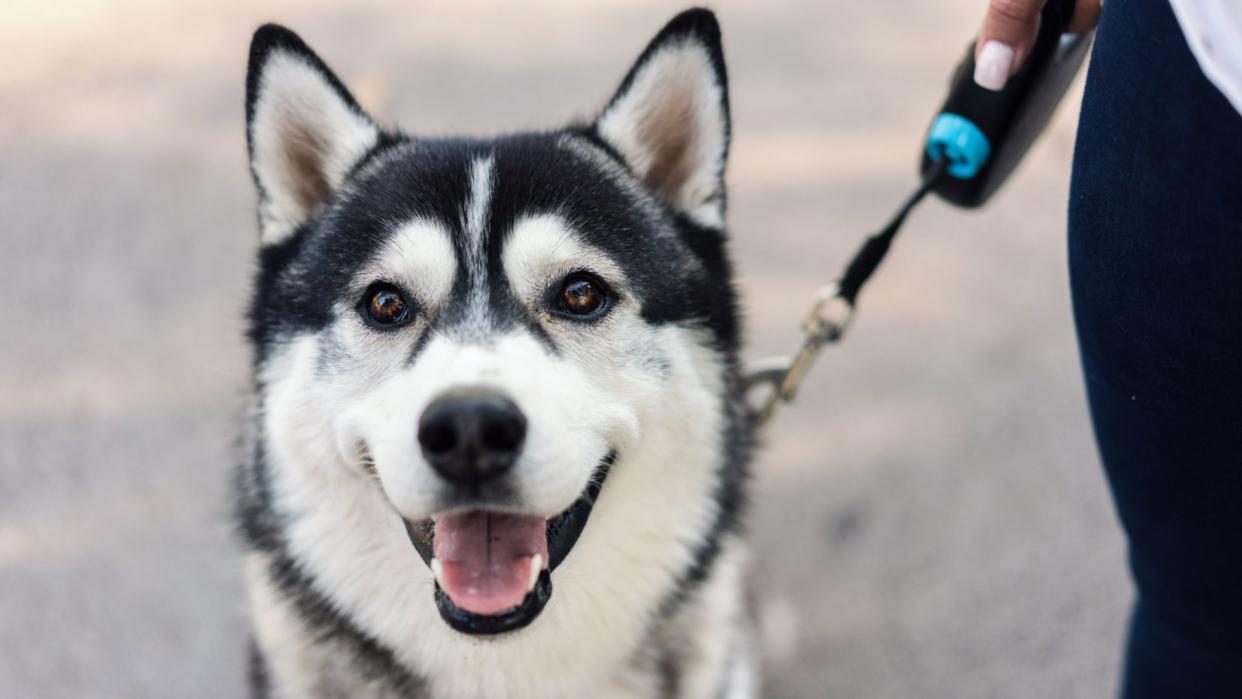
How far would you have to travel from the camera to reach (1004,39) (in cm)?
165

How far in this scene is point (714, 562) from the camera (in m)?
1.93

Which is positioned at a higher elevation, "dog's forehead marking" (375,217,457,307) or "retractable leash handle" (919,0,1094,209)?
"retractable leash handle" (919,0,1094,209)

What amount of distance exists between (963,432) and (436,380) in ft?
6.55

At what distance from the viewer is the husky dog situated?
4.96 feet

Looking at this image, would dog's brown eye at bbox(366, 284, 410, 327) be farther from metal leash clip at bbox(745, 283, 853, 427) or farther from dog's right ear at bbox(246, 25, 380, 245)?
metal leash clip at bbox(745, 283, 853, 427)

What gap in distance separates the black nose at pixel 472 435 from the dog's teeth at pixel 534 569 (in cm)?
21

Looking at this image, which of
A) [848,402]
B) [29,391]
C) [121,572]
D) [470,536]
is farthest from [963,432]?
[29,391]

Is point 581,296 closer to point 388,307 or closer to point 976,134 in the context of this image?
point 388,307

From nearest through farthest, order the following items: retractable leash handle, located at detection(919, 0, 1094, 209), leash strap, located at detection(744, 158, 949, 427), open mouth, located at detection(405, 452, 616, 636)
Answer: open mouth, located at detection(405, 452, 616, 636), retractable leash handle, located at detection(919, 0, 1094, 209), leash strap, located at detection(744, 158, 949, 427)

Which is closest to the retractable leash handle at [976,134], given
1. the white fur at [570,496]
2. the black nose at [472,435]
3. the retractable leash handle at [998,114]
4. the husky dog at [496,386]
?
the retractable leash handle at [998,114]

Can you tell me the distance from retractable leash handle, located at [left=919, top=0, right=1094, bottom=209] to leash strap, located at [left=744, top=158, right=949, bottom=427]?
0.16ft

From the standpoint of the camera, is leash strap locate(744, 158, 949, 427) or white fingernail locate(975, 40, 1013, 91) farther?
leash strap locate(744, 158, 949, 427)

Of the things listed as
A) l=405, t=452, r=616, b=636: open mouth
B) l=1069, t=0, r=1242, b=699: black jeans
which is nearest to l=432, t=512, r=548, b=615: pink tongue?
l=405, t=452, r=616, b=636: open mouth

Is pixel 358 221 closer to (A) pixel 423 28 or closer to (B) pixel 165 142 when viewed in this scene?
(B) pixel 165 142
